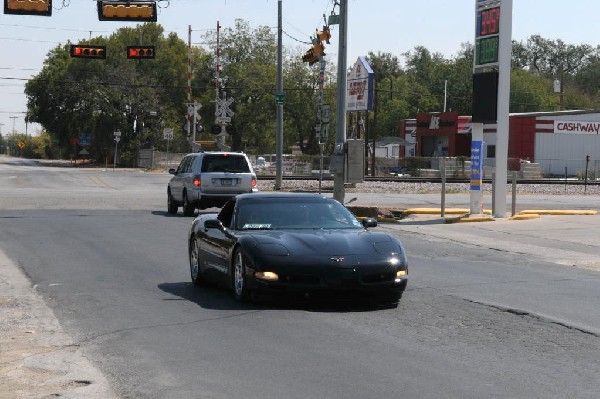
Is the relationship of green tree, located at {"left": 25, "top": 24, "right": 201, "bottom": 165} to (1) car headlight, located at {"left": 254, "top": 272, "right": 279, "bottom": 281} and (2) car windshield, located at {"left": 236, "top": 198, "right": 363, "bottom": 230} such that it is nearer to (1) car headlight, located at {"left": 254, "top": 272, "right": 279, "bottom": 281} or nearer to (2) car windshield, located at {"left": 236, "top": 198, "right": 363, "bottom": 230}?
(2) car windshield, located at {"left": 236, "top": 198, "right": 363, "bottom": 230}

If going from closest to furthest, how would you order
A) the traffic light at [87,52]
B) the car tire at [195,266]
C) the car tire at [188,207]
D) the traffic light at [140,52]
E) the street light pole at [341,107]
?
the car tire at [195,266] → the car tire at [188,207] → the street light pole at [341,107] → the traffic light at [87,52] → the traffic light at [140,52]

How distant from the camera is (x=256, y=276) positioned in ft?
37.2

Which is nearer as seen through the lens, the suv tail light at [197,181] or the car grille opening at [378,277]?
the car grille opening at [378,277]

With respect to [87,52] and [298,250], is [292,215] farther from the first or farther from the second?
[87,52]

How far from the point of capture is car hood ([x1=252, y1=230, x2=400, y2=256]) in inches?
449

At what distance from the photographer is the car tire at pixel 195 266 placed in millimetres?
13648

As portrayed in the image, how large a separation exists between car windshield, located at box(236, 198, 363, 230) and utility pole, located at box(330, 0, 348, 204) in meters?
16.3

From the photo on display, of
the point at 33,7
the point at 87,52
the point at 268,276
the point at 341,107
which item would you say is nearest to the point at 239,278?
the point at 268,276

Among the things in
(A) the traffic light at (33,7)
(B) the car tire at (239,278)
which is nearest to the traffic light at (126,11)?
(A) the traffic light at (33,7)

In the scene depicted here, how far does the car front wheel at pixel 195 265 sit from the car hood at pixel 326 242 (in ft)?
5.80

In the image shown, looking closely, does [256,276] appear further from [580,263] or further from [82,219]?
[82,219]

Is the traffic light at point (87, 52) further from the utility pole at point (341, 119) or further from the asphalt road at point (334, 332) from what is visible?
the asphalt road at point (334, 332)

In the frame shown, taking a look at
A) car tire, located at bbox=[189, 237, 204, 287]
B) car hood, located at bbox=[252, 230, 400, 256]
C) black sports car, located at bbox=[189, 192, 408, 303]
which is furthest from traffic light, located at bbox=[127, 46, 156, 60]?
car hood, located at bbox=[252, 230, 400, 256]

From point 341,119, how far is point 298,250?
19.7 m
